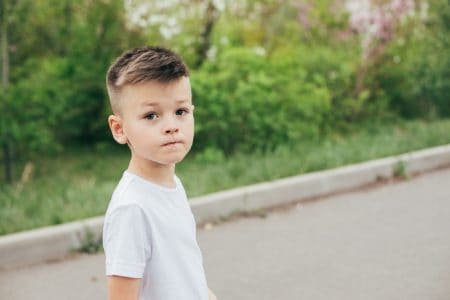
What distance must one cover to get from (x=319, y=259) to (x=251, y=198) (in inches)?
47.3

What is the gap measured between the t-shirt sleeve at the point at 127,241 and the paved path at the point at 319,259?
7.34 feet

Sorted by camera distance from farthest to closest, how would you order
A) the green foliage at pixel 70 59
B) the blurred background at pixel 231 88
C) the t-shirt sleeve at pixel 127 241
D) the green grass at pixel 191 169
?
the green foliage at pixel 70 59 < the blurred background at pixel 231 88 < the green grass at pixel 191 169 < the t-shirt sleeve at pixel 127 241

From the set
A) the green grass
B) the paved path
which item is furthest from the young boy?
the green grass

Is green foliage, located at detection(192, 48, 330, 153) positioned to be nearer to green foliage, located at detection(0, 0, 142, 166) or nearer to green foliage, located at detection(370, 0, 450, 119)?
green foliage, located at detection(0, 0, 142, 166)

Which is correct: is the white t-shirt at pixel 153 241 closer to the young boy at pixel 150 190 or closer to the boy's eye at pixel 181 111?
the young boy at pixel 150 190

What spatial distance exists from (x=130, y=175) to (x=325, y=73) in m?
8.15

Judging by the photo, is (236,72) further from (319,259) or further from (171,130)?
(171,130)

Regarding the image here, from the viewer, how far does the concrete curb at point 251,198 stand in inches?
179

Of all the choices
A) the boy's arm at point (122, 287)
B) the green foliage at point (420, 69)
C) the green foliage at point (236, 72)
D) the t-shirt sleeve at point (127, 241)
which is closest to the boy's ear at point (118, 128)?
the t-shirt sleeve at point (127, 241)

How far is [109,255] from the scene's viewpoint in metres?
1.85

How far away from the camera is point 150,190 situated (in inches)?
74.1

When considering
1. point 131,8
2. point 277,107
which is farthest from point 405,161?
point 131,8

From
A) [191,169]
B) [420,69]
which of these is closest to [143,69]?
[191,169]

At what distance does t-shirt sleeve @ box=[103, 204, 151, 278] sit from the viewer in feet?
5.95
